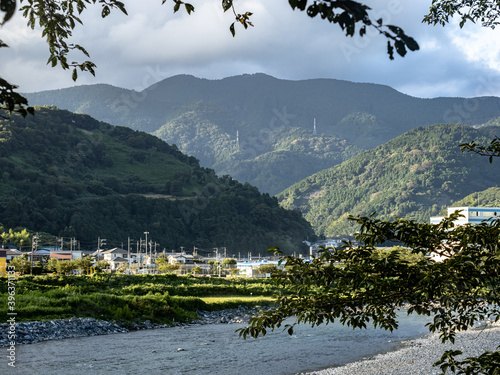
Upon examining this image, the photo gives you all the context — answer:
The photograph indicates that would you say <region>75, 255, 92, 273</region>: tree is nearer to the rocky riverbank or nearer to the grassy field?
the grassy field

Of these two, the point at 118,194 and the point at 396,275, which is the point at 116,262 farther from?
the point at 396,275

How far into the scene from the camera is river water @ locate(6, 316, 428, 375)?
19781 mm

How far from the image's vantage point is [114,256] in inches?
4151

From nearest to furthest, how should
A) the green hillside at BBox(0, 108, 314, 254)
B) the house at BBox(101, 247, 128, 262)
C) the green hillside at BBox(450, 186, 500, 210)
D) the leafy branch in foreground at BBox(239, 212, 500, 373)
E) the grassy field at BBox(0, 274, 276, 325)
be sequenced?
1. the leafy branch in foreground at BBox(239, 212, 500, 373)
2. the grassy field at BBox(0, 274, 276, 325)
3. the house at BBox(101, 247, 128, 262)
4. the green hillside at BBox(0, 108, 314, 254)
5. the green hillside at BBox(450, 186, 500, 210)

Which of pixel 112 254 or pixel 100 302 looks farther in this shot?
pixel 112 254

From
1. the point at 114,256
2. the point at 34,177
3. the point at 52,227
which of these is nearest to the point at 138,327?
Result: the point at 114,256

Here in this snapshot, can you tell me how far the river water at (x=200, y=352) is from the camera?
64.9 feet

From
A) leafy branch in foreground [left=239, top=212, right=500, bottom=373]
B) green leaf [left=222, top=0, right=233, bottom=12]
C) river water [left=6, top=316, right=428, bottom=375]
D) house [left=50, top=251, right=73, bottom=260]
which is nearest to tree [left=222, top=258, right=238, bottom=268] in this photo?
house [left=50, top=251, right=73, bottom=260]

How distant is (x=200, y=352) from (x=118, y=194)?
391 ft

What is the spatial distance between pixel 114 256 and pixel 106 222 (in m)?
20.8

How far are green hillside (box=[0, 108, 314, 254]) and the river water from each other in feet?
298

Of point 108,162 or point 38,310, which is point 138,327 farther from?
point 108,162

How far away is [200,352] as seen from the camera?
78.4 ft

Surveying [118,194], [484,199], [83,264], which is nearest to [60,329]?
[83,264]
